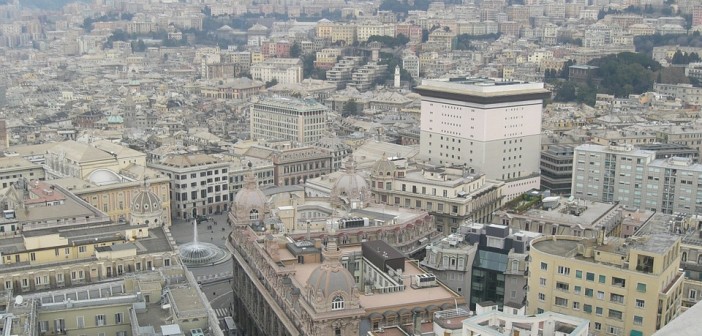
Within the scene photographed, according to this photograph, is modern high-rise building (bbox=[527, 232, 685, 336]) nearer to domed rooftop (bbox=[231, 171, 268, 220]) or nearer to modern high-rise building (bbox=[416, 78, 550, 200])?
domed rooftop (bbox=[231, 171, 268, 220])

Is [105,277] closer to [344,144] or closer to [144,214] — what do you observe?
[144,214]

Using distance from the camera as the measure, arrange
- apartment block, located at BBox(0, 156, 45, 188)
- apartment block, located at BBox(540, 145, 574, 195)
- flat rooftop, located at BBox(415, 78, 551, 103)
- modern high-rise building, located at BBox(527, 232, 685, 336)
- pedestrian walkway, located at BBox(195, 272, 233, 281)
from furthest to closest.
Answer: apartment block, located at BBox(540, 145, 574, 195) → flat rooftop, located at BBox(415, 78, 551, 103) → apartment block, located at BBox(0, 156, 45, 188) → pedestrian walkway, located at BBox(195, 272, 233, 281) → modern high-rise building, located at BBox(527, 232, 685, 336)

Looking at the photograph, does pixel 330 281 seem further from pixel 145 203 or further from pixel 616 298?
pixel 145 203

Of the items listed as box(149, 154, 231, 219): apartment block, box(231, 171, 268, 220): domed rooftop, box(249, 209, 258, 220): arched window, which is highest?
box(231, 171, 268, 220): domed rooftop

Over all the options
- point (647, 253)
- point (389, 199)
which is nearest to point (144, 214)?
point (389, 199)

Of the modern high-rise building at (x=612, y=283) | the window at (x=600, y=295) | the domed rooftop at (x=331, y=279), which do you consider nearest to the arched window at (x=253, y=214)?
the domed rooftop at (x=331, y=279)

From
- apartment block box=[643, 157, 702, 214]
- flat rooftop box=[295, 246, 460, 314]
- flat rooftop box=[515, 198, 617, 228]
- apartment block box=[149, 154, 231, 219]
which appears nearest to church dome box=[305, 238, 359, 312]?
flat rooftop box=[295, 246, 460, 314]
